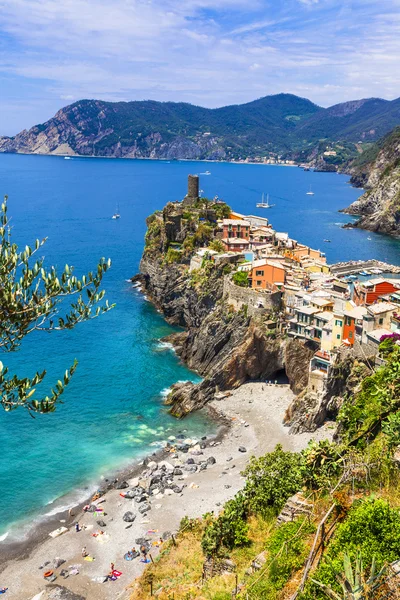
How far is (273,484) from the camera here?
75.7 feet

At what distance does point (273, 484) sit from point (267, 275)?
27.0 m

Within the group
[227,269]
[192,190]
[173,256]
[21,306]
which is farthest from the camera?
[192,190]

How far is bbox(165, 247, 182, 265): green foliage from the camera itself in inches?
2537

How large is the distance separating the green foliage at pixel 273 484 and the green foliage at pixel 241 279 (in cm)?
2508

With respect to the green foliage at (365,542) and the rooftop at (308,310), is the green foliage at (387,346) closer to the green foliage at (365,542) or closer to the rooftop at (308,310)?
the rooftop at (308,310)

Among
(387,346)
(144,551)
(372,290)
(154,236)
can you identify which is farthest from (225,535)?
(154,236)

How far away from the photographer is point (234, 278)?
164 feet

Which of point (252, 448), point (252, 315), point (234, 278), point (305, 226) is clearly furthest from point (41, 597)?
point (305, 226)

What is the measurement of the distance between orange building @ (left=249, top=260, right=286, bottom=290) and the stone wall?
1378 mm

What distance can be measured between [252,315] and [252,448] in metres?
13.7

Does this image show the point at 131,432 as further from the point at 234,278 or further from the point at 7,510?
the point at 234,278

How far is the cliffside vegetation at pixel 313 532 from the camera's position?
39.1 feet

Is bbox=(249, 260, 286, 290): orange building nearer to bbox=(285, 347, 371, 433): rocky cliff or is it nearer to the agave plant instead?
bbox=(285, 347, 371, 433): rocky cliff

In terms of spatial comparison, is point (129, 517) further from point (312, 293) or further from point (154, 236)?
point (154, 236)
